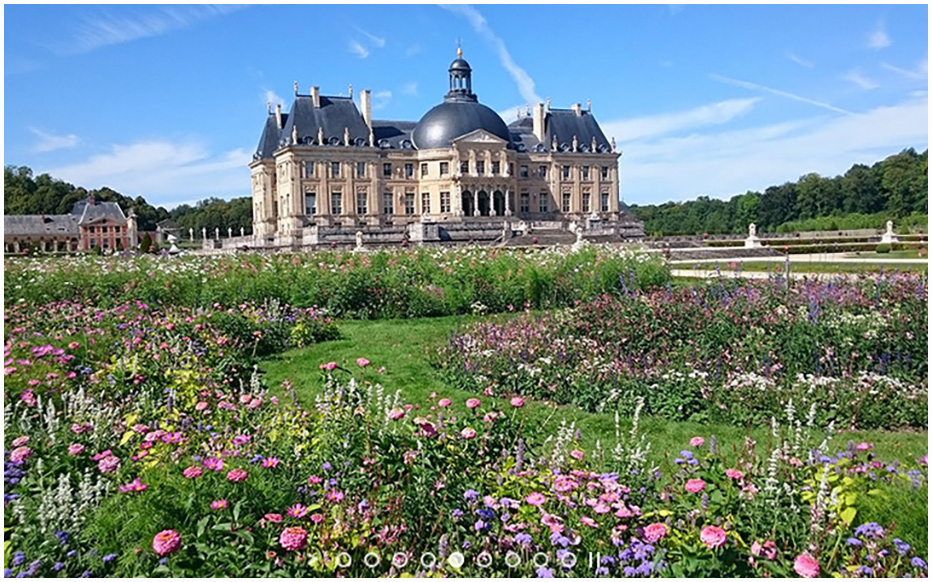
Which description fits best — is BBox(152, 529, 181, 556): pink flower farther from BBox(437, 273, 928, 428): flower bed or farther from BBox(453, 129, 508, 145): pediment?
BBox(453, 129, 508, 145): pediment

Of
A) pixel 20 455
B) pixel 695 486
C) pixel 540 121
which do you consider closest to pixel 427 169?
pixel 540 121

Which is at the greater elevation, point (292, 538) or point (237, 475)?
point (237, 475)

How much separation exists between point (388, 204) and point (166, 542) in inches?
2168

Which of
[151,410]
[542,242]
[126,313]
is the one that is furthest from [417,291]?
[542,242]

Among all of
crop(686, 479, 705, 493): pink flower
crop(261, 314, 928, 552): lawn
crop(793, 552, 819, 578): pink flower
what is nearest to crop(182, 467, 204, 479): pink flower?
crop(261, 314, 928, 552): lawn

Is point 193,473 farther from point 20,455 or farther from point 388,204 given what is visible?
point 388,204

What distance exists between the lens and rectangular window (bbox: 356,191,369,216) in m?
56.2

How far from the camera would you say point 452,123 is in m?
57.4

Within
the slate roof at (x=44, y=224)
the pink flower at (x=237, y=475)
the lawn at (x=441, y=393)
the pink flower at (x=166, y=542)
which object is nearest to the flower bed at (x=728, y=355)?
the lawn at (x=441, y=393)

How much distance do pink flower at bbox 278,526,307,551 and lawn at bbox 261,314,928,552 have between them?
183cm

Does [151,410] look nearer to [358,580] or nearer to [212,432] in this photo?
[212,432]

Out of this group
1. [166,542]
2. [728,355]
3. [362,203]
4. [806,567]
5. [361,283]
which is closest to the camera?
[806,567]

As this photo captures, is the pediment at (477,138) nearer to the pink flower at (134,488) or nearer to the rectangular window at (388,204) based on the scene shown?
the rectangular window at (388,204)

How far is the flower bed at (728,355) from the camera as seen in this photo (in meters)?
6.35
